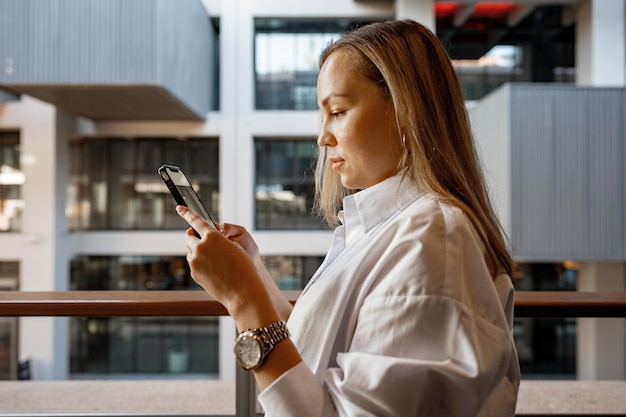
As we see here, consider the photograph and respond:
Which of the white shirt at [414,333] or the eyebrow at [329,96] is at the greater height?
the eyebrow at [329,96]

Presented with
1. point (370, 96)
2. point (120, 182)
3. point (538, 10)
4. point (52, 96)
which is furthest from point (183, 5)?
point (370, 96)

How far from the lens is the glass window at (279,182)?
12398mm

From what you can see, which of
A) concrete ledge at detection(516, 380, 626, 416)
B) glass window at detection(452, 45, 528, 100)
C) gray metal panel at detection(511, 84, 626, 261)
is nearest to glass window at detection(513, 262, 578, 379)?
gray metal panel at detection(511, 84, 626, 261)

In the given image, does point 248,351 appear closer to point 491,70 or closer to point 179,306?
point 179,306

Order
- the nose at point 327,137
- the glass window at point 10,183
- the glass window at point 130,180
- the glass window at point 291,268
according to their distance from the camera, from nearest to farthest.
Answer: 1. the nose at point 327,137
2. the glass window at point 10,183
3. the glass window at point 291,268
4. the glass window at point 130,180

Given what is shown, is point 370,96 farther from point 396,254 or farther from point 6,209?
point 6,209

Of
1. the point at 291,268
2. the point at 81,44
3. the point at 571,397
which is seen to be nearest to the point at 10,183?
the point at 81,44

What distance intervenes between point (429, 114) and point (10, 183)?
41.5 feet

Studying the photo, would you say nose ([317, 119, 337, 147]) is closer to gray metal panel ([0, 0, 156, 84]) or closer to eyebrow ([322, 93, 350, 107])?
eyebrow ([322, 93, 350, 107])

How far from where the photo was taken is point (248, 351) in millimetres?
917

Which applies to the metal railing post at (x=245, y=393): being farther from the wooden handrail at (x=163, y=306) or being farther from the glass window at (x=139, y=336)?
the glass window at (x=139, y=336)

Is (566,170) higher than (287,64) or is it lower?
lower

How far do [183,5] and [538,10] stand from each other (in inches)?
305

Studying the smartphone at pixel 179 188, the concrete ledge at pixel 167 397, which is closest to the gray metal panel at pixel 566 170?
the concrete ledge at pixel 167 397
